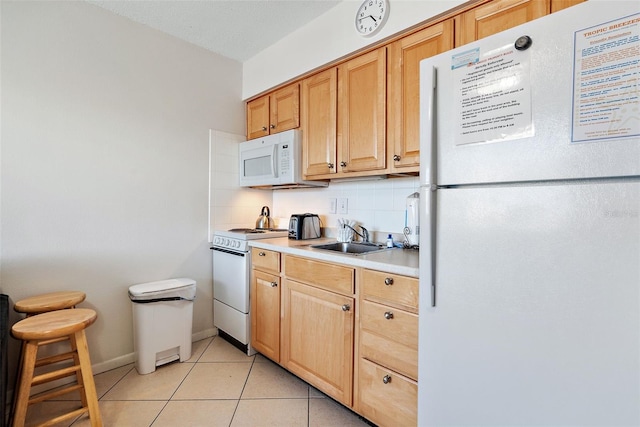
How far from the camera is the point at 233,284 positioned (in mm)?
2309

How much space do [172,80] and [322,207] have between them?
5.15ft

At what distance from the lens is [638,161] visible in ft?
2.27

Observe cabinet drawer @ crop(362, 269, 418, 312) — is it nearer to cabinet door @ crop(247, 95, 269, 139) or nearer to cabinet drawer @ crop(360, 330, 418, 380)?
cabinet drawer @ crop(360, 330, 418, 380)

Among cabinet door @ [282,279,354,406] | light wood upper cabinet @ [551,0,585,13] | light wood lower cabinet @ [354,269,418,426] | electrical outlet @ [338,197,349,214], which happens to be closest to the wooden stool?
cabinet door @ [282,279,354,406]

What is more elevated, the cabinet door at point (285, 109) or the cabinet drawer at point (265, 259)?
the cabinet door at point (285, 109)

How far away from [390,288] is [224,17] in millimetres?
2138

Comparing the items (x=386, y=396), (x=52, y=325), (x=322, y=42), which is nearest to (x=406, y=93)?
(x=322, y=42)

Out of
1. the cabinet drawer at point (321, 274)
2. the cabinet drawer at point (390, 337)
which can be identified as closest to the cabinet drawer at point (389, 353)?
the cabinet drawer at point (390, 337)

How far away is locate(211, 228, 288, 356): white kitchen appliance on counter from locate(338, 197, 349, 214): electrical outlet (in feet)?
1.70

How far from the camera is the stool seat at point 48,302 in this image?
62.1 inches

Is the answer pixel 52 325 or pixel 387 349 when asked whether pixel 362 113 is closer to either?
pixel 387 349

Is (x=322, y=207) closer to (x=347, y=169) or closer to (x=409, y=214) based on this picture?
(x=347, y=169)

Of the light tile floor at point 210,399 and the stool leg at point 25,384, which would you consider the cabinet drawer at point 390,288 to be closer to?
Result: the light tile floor at point 210,399

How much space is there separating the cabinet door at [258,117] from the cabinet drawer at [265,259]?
1068 millimetres
